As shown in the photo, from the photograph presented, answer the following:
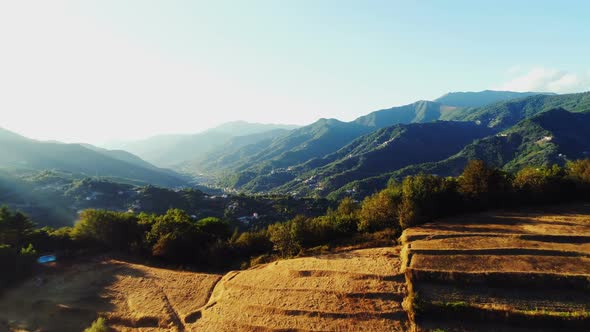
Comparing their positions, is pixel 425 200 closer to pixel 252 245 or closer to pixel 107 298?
pixel 252 245

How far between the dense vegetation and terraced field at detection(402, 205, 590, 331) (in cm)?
681

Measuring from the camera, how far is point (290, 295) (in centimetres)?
2705

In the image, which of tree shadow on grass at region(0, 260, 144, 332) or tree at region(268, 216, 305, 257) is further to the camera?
tree at region(268, 216, 305, 257)

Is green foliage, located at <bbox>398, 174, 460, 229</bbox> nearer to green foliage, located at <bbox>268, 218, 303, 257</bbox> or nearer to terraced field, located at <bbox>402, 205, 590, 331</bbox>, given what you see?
terraced field, located at <bbox>402, 205, 590, 331</bbox>

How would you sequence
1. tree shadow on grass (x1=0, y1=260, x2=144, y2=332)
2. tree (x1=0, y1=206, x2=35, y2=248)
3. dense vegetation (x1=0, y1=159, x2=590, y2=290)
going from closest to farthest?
tree shadow on grass (x1=0, y1=260, x2=144, y2=332), dense vegetation (x1=0, y1=159, x2=590, y2=290), tree (x1=0, y1=206, x2=35, y2=248)

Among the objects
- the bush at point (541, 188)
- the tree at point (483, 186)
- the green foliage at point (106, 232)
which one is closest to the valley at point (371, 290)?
the tree at point (483, 186)

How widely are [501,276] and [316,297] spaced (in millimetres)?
14327

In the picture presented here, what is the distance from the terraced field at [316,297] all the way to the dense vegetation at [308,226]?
675 cm

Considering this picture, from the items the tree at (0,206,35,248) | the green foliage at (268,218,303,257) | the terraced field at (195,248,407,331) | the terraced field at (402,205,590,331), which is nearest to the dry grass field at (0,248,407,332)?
the terraced field at (195,248,407,331)

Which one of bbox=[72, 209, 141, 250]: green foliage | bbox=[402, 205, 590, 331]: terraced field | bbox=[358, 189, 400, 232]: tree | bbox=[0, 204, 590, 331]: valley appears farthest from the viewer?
bbox=[72, 209, 141, 250]: green foliage

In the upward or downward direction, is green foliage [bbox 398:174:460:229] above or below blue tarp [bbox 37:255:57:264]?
above

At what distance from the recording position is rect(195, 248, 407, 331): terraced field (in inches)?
918

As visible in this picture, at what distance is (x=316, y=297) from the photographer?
26109mm

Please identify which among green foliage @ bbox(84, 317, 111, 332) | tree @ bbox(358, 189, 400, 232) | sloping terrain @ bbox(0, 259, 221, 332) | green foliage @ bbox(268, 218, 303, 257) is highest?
tree @ bbox(358, 189, 400, 232)
